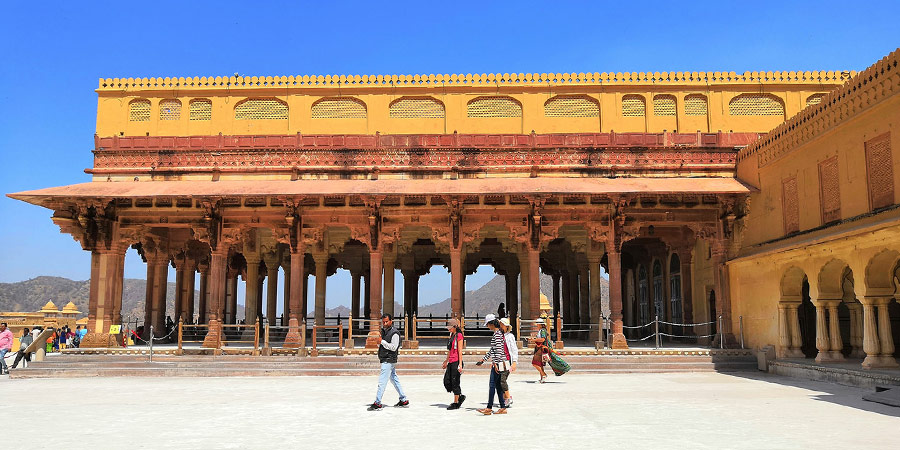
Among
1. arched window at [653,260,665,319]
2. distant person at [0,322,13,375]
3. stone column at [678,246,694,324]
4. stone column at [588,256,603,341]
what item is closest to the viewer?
distant person at [0,322,13,375]

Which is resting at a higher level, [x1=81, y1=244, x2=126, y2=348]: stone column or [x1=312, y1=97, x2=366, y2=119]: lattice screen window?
[x1=312, y1=97, x2=366, y2=119]: lattice screen window

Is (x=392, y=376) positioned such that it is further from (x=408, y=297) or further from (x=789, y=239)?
(x=408, y=297)

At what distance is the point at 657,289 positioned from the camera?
2433 cm

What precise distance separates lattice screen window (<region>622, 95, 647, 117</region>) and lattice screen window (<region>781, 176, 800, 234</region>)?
503cm

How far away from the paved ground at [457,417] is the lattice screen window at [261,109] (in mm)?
9480

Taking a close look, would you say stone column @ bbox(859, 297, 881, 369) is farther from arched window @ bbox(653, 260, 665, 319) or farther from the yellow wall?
arched window @ bbox(653, 260, 665, 319)

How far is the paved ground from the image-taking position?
21.9 ft

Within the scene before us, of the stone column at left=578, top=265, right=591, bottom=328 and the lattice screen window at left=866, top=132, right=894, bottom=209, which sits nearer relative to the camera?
the lattice screen window at left=866, top=132, right=894, bottom=209

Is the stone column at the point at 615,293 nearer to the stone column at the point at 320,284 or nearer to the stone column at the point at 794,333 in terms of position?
the stone column at the point at 794,333

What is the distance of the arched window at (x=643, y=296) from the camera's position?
2565 centimetres

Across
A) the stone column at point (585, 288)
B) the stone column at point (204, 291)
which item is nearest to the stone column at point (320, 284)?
the stone column at point (204, 291)

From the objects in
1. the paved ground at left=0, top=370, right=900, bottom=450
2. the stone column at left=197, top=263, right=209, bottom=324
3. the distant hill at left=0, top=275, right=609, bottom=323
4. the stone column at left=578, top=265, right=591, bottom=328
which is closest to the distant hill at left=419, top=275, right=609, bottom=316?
the distant hill at left=0, top=275, right=609, bottom=323

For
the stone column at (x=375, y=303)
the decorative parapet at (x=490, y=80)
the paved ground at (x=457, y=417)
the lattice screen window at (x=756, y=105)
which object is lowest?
the paved ground at (x=457, y=417)

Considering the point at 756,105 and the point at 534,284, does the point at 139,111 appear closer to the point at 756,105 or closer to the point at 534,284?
the point at 534,284
